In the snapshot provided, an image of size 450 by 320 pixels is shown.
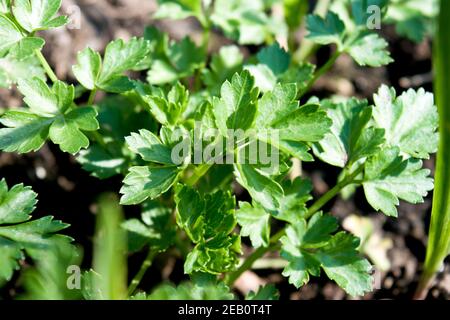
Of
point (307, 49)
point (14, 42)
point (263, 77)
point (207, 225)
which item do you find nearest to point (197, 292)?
point (207, 225)

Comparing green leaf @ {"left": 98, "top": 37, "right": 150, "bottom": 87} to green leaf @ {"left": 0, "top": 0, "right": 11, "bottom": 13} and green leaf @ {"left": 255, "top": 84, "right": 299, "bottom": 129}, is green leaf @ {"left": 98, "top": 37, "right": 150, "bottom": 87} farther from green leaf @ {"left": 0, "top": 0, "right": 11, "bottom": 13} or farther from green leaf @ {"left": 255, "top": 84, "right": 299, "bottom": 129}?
green leaf @ {"left": 255, "top": 84, "right": 299, "bottom": 129}

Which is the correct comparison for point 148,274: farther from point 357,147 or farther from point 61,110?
point 357,147

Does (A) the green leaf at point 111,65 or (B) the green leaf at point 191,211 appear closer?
(B) the green leaf at point 191,211

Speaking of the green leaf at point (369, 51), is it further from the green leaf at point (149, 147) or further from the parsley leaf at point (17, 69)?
the parsley leaf at point (17, 69)

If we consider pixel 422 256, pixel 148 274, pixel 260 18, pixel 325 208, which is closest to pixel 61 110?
pixel 148 274

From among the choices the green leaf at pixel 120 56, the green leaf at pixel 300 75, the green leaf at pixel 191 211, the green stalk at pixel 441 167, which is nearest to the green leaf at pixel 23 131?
the green leaf at pixel 120 56

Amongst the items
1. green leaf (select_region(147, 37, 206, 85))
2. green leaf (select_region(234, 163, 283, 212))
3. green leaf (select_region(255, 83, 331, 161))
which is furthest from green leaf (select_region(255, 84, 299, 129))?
green leaf (select_region(147, 37, 206, 85))

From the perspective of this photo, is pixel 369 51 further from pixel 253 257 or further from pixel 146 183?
pixel 146 183
